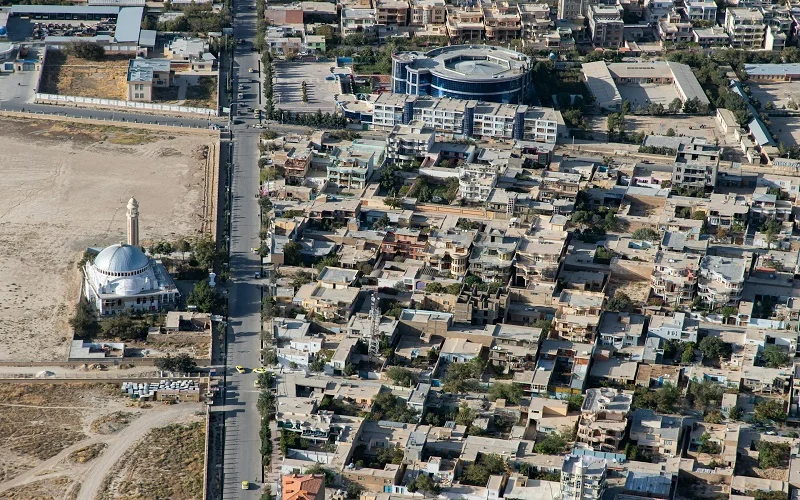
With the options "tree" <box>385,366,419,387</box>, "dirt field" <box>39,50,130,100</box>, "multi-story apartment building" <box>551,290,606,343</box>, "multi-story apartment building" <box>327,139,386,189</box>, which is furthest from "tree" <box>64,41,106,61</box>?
"tree" <box>385,366,419,387</box>

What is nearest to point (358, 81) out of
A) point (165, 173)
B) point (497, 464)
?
point (165, 173)

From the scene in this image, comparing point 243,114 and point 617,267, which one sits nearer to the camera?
point 617,267

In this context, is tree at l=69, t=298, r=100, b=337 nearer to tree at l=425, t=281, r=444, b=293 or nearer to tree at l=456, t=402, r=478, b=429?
tree at l=425, t=281, r=444, b=293

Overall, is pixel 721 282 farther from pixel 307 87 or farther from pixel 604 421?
pixel 307 87

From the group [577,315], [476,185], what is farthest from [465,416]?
[476,185]

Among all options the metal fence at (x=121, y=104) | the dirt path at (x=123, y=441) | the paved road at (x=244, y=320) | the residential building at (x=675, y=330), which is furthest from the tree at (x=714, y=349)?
the metal fence at (x=121, y=104)

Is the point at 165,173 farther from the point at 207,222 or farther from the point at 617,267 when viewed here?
the point at 617,267
